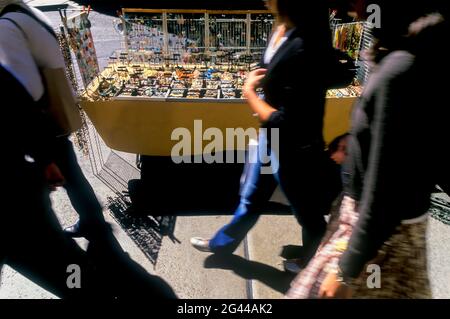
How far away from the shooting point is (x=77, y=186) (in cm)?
271

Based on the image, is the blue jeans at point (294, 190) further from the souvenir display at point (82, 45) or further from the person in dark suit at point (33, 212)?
the souvenir display at point (82, 45)

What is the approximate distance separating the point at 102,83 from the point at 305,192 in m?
2.53

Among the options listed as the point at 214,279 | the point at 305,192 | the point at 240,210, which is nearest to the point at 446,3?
the point at 305,192

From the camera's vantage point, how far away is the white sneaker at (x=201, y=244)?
2842mm

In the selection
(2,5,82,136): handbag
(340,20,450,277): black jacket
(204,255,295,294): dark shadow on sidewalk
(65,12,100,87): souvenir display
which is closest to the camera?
(340,20,450,277): black jacket

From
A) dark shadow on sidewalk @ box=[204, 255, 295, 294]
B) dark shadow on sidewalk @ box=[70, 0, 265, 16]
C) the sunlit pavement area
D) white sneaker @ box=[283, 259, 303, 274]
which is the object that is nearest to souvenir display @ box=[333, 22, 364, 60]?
the sunlit pavement area

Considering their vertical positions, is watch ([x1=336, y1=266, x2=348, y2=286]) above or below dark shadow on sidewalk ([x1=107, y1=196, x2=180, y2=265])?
above

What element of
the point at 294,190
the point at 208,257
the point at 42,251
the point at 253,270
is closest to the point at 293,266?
the point at 253,270

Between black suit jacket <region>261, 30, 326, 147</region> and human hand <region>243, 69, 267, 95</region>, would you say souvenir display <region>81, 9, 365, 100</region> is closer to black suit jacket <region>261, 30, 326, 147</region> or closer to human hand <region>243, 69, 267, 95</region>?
human hand <region>243, 69, 267, 95</region>

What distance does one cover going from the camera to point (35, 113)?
7.00ft

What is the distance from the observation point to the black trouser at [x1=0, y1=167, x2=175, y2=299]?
1927mm

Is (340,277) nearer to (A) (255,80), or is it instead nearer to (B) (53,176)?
(A) (255,80)

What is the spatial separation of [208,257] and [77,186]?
3.78 ft
